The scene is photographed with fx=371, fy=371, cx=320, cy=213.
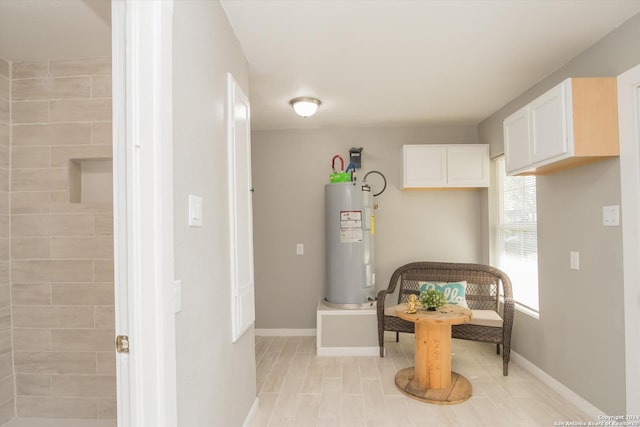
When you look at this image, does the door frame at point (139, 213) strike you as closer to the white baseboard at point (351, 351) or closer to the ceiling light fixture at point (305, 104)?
the ceiling light fixture at point (305, 104)

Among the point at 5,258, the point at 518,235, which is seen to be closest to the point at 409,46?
the point at 518,235

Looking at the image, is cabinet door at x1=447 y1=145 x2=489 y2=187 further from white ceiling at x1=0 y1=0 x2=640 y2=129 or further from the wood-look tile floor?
the wood-look tile floor

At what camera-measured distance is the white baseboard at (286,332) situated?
4.56 metres

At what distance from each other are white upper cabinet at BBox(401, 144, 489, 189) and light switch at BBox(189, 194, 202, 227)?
9.83 feet

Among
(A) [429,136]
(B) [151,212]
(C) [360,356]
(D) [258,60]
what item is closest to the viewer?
(B) [151,212]

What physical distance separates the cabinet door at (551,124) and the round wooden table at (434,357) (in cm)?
134

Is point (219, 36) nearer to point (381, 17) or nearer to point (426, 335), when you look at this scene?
point (381, 17)

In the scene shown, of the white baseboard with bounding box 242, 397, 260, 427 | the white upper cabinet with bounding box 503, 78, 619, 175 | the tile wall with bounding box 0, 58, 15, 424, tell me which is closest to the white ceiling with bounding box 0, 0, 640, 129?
the tile wall with bounding box 0, 58, 15, 424

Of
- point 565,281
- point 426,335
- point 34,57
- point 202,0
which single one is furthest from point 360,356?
point 34,57

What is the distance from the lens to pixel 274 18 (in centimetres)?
215

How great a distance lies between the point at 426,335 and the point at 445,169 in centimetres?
199

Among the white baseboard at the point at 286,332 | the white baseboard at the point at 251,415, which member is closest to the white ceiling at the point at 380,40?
the white baseboard at the point at 251,415

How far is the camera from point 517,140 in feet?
9.46

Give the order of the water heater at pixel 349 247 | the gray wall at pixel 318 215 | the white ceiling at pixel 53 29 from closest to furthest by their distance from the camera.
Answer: the white ceiling at pixel 53 29, the water heater at pixel 349 247, the gray wall at pixel 318 215
